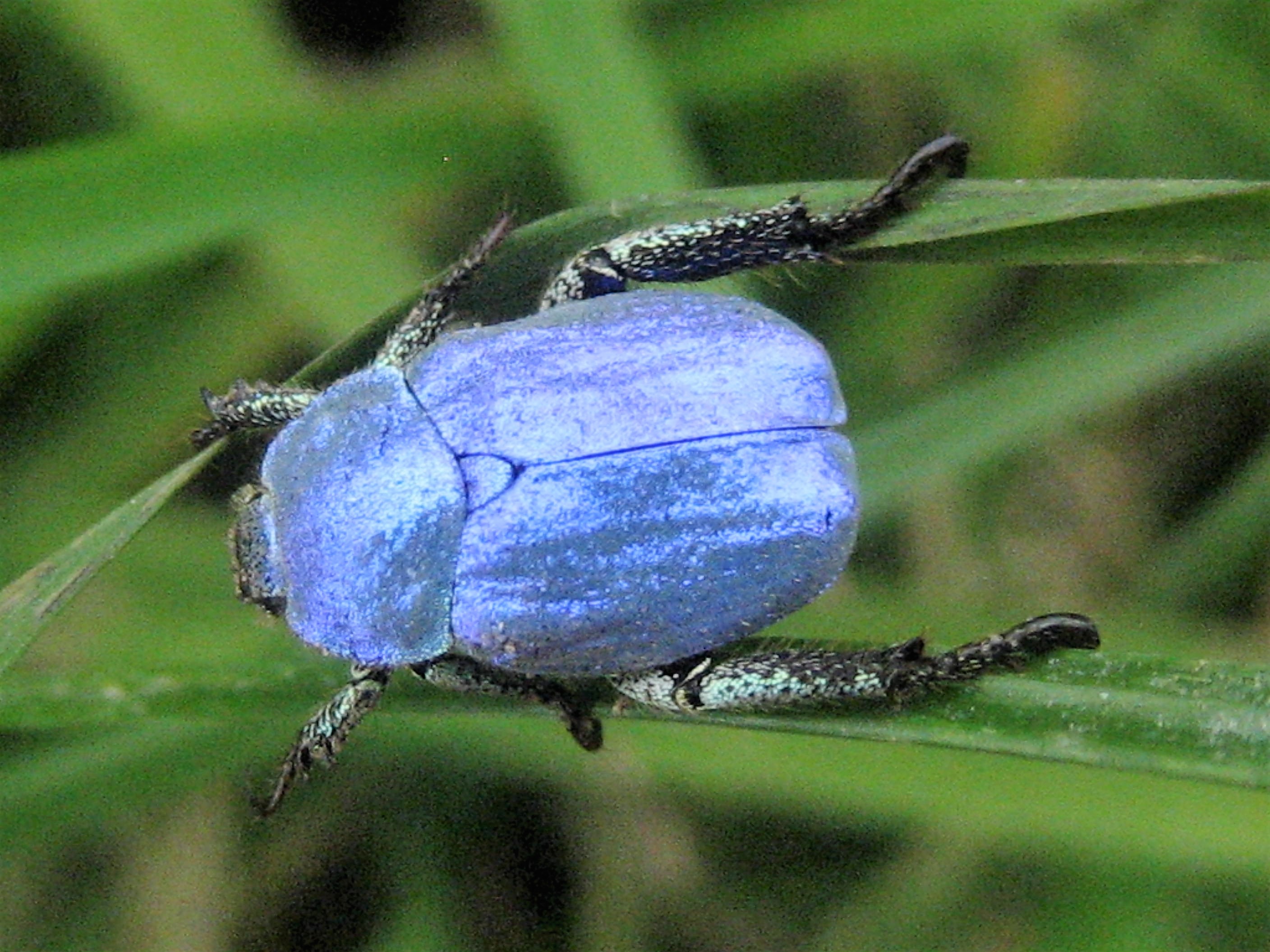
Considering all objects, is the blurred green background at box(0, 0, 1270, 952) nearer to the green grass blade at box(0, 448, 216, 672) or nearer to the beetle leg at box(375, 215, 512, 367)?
the beetle leg at box(375, 215, 512, 367)

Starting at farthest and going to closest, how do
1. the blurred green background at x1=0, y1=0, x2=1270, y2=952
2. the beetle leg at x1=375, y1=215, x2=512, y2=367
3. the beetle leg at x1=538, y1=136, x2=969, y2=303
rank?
the blurred green background at x1=0, y1=0, x2=1270, y2=952, the beetle leg at x1=375, y1=215, x2=512, y2=367, the beetle leg at x1=538, y1=136, x2=969, y2=303

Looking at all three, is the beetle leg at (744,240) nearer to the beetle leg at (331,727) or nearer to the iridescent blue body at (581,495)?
the iridescent blue body at (581,495)

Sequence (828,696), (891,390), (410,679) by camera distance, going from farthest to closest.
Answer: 1. (891,390)
2. (410,679)
3. (828,696)

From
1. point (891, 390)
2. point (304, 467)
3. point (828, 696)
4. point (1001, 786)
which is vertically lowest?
point (1001, 786)

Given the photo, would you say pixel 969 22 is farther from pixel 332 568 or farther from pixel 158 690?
pixel 158 690

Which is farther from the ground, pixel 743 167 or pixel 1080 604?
pixel 743 167

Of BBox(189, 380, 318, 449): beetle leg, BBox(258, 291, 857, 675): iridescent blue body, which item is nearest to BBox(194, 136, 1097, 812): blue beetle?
BBox(258, 291, 857, 675): iridescent blue body

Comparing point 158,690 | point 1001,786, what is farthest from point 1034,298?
point 158,690
